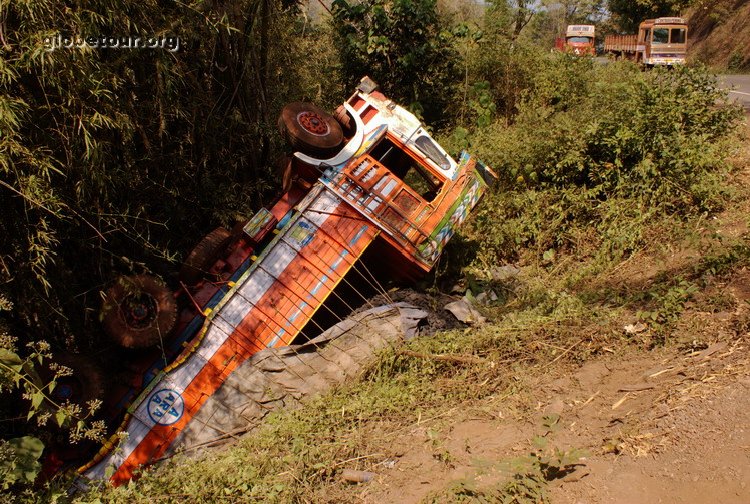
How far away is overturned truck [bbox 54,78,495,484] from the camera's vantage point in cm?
537

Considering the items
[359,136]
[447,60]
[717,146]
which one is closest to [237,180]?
[359,136]

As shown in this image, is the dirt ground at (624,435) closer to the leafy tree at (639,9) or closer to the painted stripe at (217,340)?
the painted stripe at (217,340)

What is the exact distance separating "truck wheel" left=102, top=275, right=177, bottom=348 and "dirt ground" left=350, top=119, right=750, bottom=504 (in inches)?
94.0

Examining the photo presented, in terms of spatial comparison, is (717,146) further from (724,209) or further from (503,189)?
(503,189)

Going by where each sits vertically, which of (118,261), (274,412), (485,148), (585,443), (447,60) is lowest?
(274,412)

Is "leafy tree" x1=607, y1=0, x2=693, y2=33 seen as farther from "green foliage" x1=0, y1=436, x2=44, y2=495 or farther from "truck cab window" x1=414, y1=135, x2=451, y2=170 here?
"green foliage" x1=0, y1=436, x2=44, y2=495

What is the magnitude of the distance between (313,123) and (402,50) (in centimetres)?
503

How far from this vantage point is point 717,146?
7.25m

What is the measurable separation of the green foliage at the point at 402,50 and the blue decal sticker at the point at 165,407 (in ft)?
23.5

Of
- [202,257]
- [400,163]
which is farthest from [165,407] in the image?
[400,163]

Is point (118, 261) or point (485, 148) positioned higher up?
point (485, 148)

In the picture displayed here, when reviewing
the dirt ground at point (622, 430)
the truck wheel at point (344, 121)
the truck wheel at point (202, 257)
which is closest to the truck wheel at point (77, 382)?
the truck wheel at point (202, 257)

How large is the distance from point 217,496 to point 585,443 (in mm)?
2651

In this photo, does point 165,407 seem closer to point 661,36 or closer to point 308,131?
point 308,131
